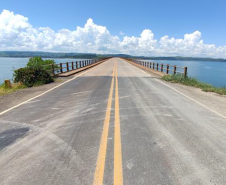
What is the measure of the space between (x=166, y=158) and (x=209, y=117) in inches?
143

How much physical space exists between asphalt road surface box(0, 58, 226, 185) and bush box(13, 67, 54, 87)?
7.05 m

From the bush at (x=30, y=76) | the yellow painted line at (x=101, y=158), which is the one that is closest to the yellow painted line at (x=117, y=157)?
the yellow painted line at (x=101, y=158)

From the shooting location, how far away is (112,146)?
407 centimetres

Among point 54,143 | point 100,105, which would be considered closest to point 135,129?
point 54,143

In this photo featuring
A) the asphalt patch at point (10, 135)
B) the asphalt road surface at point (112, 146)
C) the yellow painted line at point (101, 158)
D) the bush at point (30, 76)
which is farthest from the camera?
the bush at point (30, 76)

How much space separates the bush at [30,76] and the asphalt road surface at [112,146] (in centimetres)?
705

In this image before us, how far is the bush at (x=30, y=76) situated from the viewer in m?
13.4

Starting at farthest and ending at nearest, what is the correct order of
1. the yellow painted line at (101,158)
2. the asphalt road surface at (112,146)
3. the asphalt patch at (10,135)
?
the asphalt patch at (10,135)
the asphalt road surface at (112,146)
the yellow painted line at (101,158)

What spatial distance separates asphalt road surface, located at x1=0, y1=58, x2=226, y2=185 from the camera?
10.2 feet

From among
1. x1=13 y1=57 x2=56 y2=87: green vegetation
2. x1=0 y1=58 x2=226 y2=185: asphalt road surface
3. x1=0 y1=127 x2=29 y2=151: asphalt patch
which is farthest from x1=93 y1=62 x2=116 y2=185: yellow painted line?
x1=13 y1=57 x2=56 y2=87: green vegetation

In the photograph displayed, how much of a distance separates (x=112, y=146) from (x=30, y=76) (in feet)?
37.6

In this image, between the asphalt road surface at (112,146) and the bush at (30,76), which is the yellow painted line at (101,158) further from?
the bush at (30,76)

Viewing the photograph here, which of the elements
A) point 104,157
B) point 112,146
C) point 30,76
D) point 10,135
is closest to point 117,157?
point 104,157

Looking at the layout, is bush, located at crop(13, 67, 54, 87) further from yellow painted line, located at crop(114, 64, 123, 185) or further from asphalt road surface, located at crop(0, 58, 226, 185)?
yellow painted line, located at crop(114, 64, 123, 185)
